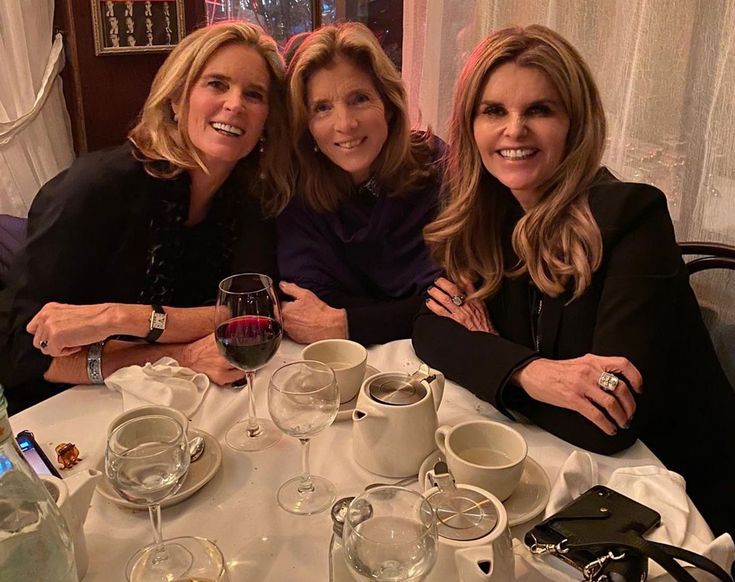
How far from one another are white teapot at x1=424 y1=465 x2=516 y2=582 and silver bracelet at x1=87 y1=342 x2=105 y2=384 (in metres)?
0.68

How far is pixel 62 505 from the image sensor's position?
0.71 meters

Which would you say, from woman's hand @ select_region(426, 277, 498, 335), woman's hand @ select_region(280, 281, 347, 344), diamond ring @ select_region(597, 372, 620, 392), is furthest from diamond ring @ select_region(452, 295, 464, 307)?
diamond ring @ select_region(597, 372, 620, 392)

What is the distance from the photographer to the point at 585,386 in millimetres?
1056

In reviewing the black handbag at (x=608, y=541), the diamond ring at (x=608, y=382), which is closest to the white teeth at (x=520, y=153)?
the diamond ring at (x=608, y=382)

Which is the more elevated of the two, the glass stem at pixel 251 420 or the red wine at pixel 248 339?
the red wine at pixel 248 339

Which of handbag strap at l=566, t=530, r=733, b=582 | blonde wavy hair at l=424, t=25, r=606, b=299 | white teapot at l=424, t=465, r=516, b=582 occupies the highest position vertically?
blonde wavy hair at l=424, t=25, r=606, b=299

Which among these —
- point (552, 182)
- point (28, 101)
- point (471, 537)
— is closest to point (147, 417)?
point (471, 537)

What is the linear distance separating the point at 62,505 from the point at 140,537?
13 cm

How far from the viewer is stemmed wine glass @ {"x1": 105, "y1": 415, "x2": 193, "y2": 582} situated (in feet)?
2.31

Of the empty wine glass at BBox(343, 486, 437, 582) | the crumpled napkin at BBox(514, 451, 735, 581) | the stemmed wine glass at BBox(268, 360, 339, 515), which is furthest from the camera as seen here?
the stemmed wine glass at BBox(268, 360, 339, 515)

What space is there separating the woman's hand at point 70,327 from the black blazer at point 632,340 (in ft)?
1.90

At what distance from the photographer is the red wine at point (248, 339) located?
985 millimetres

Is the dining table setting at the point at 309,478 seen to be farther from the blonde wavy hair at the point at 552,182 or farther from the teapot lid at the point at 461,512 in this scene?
the blonde wavy hair at the point at 552,182

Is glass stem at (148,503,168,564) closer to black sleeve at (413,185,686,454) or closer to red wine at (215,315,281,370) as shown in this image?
red wine at (215,315,281,370)
